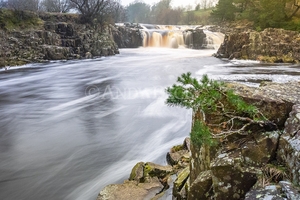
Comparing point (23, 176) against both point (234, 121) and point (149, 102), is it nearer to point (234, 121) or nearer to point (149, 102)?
point (234, 121)

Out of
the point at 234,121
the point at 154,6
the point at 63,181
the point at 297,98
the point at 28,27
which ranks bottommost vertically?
the point at 63,181

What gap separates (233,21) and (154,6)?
5262cm

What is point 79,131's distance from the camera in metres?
6.80

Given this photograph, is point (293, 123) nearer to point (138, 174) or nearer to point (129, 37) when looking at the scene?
point (138, 174)

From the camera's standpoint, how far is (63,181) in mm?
4473

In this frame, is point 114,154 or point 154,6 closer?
point 114,154

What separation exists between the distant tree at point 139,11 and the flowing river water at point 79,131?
216 ft

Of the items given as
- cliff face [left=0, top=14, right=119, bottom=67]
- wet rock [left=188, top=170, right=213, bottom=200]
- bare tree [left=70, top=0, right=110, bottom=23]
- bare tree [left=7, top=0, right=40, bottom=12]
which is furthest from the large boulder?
bare tree [left=7, top=0, right=40, bottom=12]

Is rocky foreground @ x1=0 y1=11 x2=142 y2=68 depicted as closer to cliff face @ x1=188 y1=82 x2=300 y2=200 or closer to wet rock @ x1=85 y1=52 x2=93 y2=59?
wet rock @ x1=85 y1=52 x2=93 y2=59

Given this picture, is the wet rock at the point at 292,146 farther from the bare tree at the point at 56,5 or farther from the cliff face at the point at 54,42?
the bare tree at the point at 56,5

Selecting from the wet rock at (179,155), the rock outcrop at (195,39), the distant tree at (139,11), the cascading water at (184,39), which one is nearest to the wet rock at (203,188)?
the wet rock at (179,155)

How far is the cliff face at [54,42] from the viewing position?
18391mm

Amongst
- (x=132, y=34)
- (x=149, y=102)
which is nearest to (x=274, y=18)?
(x=132, y=34)

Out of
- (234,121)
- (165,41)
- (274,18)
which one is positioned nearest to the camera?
(234,121)
